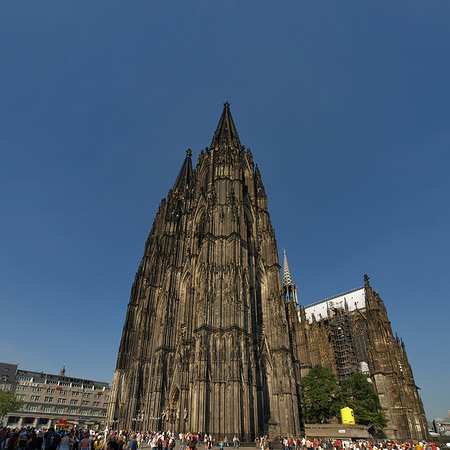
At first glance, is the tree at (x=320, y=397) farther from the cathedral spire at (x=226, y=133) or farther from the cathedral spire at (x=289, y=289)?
the cathedral spire at (x=289, y=289)

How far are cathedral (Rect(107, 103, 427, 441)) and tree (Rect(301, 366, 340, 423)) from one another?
8.51ft

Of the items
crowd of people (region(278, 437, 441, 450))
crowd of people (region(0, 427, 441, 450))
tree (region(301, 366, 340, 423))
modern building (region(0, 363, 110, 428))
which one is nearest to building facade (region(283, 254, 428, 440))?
tree (region(301, 366, 340, 423))

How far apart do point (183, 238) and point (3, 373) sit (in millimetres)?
64400

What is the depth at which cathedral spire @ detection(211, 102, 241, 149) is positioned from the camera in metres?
48.9

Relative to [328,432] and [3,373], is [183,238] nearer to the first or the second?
[328,432]

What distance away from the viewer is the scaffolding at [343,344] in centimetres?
4617

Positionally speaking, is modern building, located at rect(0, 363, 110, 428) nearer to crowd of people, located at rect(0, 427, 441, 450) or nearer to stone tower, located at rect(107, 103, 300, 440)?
stone tower, located at rect(107, 103, 300, 440)

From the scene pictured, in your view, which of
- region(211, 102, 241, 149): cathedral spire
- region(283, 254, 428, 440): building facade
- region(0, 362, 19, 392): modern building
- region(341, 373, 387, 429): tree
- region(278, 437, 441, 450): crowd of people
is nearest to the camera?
region(278, 437, 441, 450): crowd of people

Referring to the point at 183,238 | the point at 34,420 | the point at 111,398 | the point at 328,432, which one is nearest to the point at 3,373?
the point at 34,420

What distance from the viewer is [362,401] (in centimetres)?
3522

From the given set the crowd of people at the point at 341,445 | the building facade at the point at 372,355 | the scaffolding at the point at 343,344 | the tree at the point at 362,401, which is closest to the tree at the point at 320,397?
the tree at the point at 362,401

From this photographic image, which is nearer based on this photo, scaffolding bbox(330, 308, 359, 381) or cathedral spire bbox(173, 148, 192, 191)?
scaffolding bbox(330, 308, 359, 381)

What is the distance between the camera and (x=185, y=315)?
35.9 m

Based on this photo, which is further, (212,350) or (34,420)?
(34,420)
